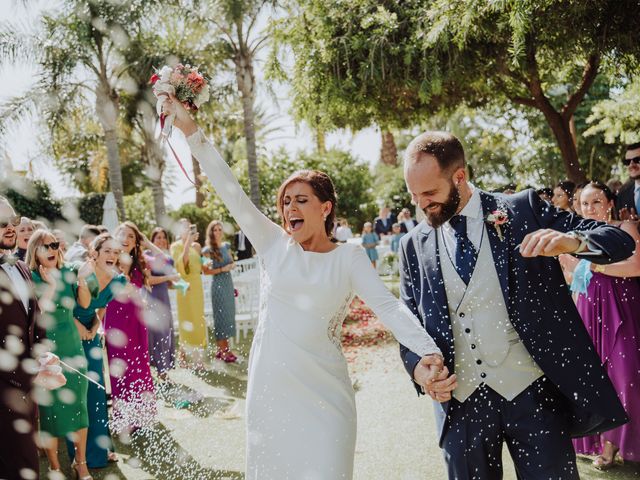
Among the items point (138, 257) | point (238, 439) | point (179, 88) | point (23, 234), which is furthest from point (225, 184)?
point (138, 257)

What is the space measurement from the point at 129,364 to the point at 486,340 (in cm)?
456

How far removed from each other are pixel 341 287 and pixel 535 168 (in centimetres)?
2384

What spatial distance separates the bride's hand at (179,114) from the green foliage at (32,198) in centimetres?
1851

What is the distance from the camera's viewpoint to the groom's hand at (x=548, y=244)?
2.12 meters

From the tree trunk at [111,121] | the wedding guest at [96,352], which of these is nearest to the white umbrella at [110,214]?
the tree trunk at [111,121]

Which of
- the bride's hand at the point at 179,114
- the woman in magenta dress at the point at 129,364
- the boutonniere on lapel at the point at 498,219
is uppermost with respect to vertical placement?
the bride's hand at the point at 179,114

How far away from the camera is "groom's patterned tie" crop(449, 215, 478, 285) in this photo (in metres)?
2.46

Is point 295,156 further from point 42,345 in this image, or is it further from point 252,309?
point 42,345

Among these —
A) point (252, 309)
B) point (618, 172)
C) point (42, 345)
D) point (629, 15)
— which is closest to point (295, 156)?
point (618, 172)

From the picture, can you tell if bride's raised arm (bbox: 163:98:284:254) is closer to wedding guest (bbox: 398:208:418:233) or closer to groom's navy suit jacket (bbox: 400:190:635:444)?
groom's navy suit jacket (bbox: 400:190:635:444)

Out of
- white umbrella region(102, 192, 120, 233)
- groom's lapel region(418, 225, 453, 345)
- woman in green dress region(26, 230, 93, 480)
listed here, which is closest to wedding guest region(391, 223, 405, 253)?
white umbrella region(102, 192, 120, 233)

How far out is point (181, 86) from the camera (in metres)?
2.98

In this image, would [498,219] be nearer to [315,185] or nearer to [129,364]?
[315,185]

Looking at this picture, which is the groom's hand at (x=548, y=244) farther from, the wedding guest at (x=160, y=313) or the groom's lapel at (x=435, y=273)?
the wedding guest at (x=160, y=313)
